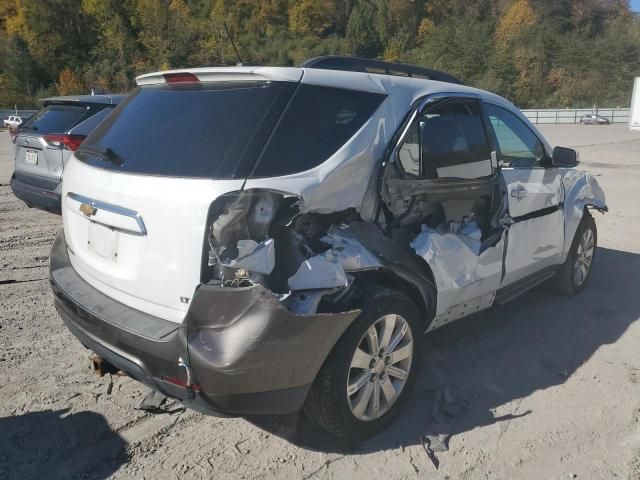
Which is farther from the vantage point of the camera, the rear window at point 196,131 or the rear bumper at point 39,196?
the rear bumper at point 39,196

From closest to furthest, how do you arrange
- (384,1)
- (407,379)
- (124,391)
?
(407,379)
(124,391)
(384,1)

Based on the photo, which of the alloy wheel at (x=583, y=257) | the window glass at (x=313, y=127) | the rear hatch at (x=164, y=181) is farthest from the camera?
the alloy wheel at (x=583, y=257)

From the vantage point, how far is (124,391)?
320 cm

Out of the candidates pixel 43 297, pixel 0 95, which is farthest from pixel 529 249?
pixel 0 95

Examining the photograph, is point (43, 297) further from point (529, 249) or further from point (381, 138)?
point (529, 249)

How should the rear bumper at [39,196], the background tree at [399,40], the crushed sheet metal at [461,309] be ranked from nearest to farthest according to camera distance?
1. the crushed sheet metal at [461,309]
2. the rear bumper at [39,196]
3. the background tree at [399,40]

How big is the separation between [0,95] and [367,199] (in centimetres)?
7889

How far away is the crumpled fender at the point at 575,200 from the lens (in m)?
4.55

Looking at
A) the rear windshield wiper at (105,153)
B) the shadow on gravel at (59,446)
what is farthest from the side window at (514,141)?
the shadow on gravel at (59,446)

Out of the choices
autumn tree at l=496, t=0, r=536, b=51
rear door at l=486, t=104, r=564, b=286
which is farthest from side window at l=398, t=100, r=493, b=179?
autumn tree at l=496, t=0, r=536, b=51

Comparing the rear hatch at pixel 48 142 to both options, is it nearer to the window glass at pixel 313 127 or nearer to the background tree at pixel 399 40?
the window glass at pixel 313 127

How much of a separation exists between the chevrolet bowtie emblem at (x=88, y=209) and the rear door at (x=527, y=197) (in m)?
2.56

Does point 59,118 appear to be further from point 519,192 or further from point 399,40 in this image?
point 399,40

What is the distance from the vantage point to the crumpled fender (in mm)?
4555
